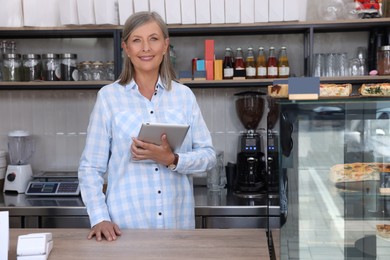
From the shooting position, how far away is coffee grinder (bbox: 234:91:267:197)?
3035mm

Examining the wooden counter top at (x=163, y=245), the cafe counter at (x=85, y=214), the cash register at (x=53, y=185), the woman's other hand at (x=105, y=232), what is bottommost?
the cafe counter at (x=85, y=214)

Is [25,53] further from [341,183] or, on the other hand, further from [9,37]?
[341,183]

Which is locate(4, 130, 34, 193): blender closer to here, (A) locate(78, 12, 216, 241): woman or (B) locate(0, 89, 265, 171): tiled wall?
(B) locate(0, 89, 265, 171): tiled wall

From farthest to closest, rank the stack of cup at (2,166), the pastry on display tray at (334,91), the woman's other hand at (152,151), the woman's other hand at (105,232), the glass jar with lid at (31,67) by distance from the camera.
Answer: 1. the stack of cup at (2,166)
2. the glass jar with lid at (31,67)
3. the woman's other hand at (152,151)
4. the woman's other hand at (105,232)
5. the pastry on display tray at (334,91)

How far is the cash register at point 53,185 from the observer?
3.04 metres

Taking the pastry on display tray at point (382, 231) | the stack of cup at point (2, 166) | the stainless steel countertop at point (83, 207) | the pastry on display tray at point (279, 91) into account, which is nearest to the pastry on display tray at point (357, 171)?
the pastry on display tray at point (382, 231)

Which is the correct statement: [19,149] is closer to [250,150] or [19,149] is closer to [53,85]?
[53,85]

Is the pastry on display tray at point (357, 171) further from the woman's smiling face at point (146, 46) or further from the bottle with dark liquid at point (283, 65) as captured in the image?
the bottle with dark liquid at point (283, 65)

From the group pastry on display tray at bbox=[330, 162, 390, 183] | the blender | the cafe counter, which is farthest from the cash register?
pastry on display tray at bbox=[330, 162, 390, 183]

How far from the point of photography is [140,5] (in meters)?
3.03

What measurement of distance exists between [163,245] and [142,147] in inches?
15.4

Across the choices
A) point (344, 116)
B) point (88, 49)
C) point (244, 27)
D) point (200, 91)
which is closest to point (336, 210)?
point (344, 116)

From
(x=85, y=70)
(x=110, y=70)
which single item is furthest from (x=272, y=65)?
(x=85, y=70)

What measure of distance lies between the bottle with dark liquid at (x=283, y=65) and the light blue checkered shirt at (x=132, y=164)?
47.7 inches
